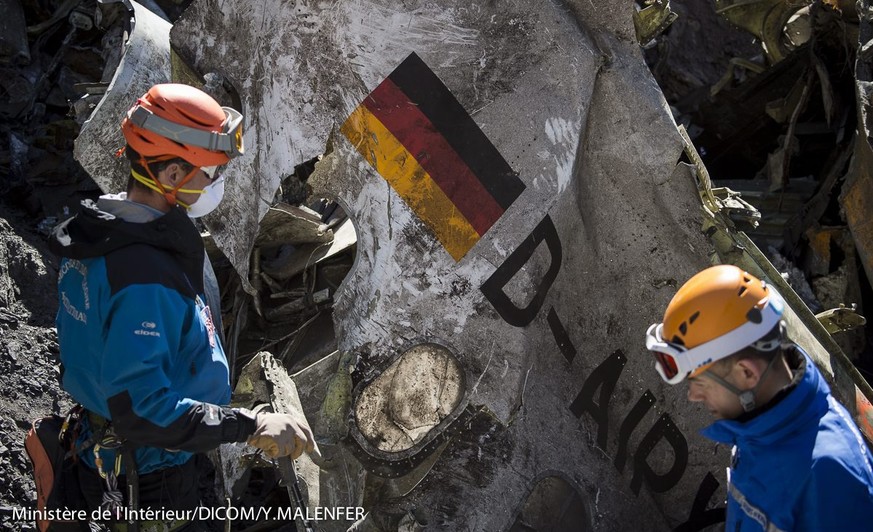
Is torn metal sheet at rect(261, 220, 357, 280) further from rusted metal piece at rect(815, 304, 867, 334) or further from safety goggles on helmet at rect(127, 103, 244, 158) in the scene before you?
rusted metal piece at rect(815, 304, 867, 334)

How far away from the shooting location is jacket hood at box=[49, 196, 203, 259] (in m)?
2.36

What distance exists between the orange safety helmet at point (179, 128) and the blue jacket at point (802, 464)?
1.54m

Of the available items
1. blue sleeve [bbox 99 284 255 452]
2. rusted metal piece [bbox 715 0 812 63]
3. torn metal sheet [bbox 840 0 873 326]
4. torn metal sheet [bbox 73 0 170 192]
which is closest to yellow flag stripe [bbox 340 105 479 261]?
torn metal sheet [bbox 73 0 170 192]

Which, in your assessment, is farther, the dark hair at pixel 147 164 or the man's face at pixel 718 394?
the dark hair at pixel 147 164

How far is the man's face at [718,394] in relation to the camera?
213 centimetres

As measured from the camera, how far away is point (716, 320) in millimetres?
Result: 2111

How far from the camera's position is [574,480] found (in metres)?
3.53

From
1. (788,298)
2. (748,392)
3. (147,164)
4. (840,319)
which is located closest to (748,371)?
(748,392)

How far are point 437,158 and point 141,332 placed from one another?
1481 millimetres

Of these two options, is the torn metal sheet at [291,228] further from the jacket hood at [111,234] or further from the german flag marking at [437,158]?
the jacket hood at [111,234]

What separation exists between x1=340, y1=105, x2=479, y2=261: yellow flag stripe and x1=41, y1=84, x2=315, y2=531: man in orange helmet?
2.72ft

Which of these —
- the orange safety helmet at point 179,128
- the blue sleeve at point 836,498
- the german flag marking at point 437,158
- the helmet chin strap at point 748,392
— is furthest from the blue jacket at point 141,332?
the blue sleeve at point 836,498

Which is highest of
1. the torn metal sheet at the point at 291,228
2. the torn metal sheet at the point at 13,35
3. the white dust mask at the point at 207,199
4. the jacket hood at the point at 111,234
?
the torn metal sheet at the point at 13,35

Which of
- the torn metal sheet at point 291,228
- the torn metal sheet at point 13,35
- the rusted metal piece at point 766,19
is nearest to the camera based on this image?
the torn metal sheet at point 291,228
